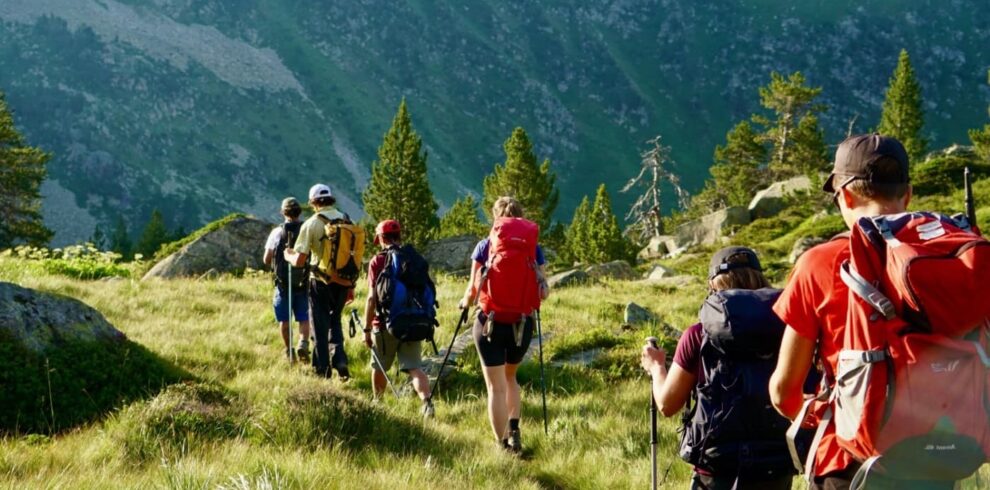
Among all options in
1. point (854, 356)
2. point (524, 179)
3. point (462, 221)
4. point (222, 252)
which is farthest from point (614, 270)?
point (462, 221)

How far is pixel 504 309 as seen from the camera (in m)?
6.78

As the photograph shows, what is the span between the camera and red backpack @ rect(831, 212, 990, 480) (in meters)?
2.32

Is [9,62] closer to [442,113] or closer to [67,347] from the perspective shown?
[442,113]

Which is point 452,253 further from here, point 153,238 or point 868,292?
point 153,238

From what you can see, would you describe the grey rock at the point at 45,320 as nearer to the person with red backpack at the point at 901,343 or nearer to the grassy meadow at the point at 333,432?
the grassy meadow at the point at 333,432

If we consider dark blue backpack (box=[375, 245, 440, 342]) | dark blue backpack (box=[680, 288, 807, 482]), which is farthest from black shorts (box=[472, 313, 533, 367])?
dark blue backpack (box=[680, 288, 807, 482])

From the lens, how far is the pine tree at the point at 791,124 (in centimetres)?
5481

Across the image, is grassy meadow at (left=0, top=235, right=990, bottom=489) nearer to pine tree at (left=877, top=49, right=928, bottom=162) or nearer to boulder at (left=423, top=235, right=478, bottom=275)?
boulder at (left=423, top=235, right=478, bottom=275)

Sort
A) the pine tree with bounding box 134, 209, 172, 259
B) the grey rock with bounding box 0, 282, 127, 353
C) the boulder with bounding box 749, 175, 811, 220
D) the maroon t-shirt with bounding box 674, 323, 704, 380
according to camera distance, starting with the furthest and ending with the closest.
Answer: the pine tree with bounding box 134, 209, 172, 259 → the boulder with bounding box 749, 175, 811, 220 → the grey rock with bounding box 0, 282, 127, 353 → the maroon t-shirt with bounding box 674, 323, 704, 380

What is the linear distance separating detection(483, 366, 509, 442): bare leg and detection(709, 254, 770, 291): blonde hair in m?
3.41

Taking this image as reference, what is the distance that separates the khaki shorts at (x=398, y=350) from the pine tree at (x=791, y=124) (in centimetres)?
5318

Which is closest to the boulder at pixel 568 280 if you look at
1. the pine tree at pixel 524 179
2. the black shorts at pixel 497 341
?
the black shorts at pixel 497 341

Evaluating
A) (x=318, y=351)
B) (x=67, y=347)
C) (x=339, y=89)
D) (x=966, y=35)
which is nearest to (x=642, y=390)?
(x=318, y=351)

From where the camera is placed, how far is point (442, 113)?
187 m
